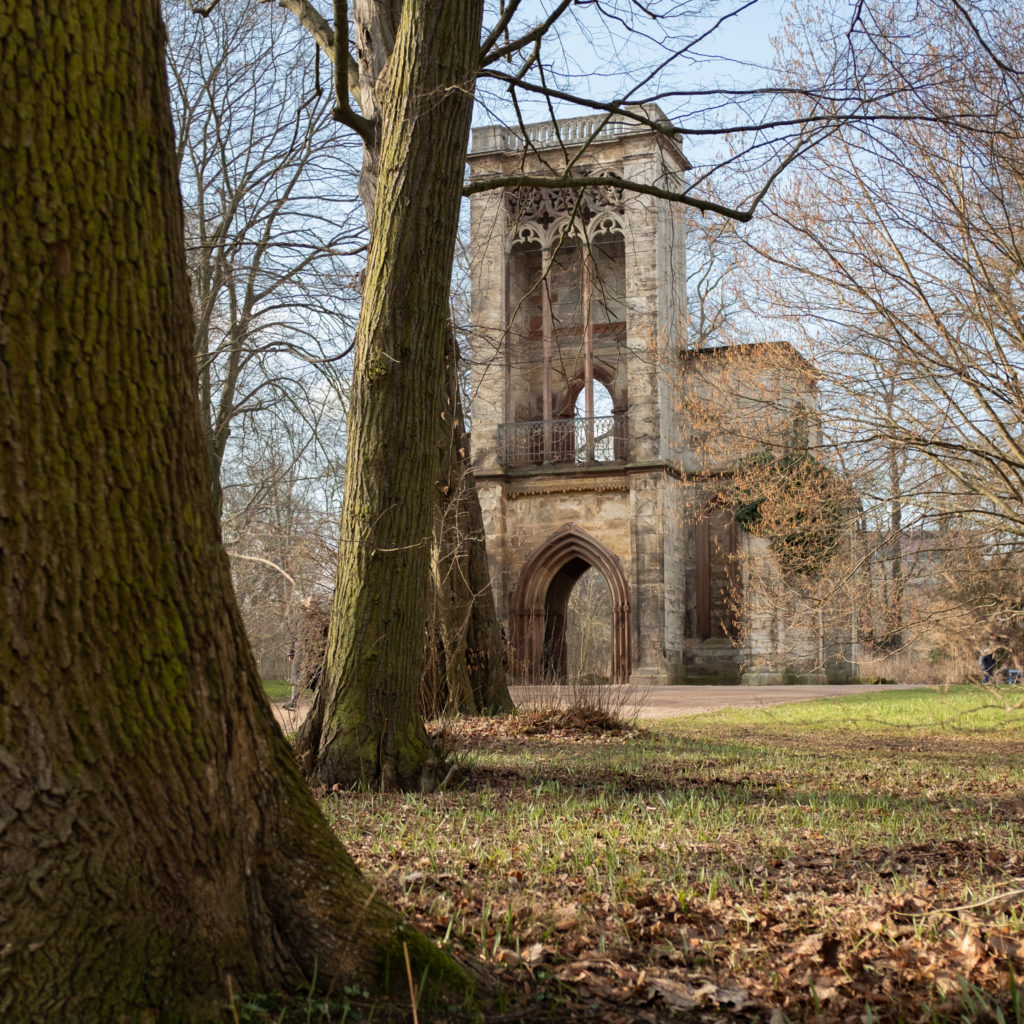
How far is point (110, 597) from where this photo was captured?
2072 mm

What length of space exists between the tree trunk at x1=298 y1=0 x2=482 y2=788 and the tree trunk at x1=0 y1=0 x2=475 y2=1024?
3.55 meters

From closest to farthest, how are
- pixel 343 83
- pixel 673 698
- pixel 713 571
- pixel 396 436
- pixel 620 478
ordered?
1. pixel 396 436
2. pixel 343 83
3. pixel 673 698
4. pixel 620 478
5. pixel 713 571

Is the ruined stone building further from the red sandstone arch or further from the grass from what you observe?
the grass

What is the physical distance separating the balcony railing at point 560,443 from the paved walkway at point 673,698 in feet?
18.7

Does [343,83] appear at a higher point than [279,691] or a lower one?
higher

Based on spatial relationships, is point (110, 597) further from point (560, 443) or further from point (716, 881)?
point (560, 443)

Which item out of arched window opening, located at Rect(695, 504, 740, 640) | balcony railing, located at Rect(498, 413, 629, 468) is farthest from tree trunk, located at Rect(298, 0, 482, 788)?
arched window opening, located at Rect(695, 504, 740, 640)

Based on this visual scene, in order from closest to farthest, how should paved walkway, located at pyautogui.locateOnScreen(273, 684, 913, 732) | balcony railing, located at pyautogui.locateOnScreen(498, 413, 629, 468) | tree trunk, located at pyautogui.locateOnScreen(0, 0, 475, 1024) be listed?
tree trunk, located at pyautogui.locateOnScreen(0, 0, 475, 1024)
paved walkway, located at pyautogui.locateOnScreen(273, 684, 913, 732)
balcony railing, located at pyautogui.locateOnScreen(498, 413, 629, 468)

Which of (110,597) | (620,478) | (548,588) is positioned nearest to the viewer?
(110,597)

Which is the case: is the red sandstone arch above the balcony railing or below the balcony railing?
below

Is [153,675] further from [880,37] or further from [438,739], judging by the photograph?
[880,37]

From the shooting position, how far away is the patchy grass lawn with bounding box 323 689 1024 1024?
8.43 feet

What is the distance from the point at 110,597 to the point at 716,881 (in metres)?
2.46

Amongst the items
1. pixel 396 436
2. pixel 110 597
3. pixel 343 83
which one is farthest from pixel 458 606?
pixel 110 597
